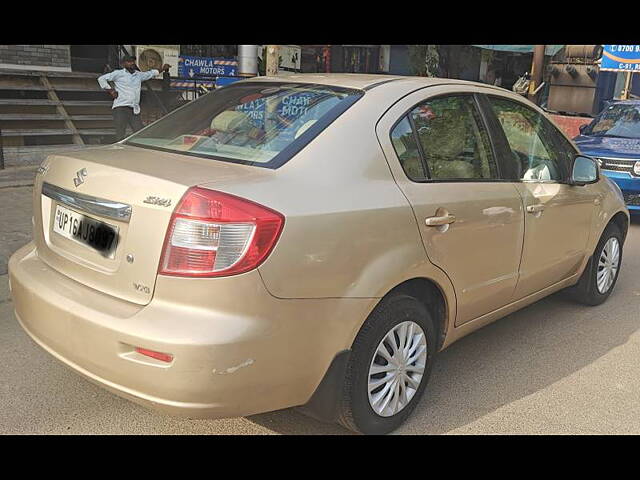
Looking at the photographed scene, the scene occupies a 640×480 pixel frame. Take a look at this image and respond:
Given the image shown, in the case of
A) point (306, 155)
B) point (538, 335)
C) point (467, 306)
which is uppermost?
point (306, 155)

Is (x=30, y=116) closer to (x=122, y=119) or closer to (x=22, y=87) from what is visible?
(x=22, y=87)

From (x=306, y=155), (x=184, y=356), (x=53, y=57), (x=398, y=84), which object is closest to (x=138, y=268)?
(x=184, y=356)

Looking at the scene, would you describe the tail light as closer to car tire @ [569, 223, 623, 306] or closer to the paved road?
the paved road

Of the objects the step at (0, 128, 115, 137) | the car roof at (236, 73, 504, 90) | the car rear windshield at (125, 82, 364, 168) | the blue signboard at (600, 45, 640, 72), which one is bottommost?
the step at (0, 128, 115, 137)

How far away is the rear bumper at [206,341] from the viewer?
2285mm

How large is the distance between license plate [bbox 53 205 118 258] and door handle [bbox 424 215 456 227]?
1414 millimetres

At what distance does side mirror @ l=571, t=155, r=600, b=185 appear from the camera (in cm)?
Result: 412

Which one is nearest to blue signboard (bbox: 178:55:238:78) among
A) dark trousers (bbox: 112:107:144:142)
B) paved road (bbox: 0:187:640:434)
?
dark trousers (bbox: 112:107:144:142)

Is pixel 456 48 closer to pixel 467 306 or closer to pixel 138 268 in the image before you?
pixel 467 306

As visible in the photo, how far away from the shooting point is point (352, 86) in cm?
316

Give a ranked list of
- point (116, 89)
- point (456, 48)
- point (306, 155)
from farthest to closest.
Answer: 1. point (456, 48)
2. point (116, 89)
3. point (306, 155)

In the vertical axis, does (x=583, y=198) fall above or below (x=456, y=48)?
below

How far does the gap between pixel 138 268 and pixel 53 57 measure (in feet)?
36.5

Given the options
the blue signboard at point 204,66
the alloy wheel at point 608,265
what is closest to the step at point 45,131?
the blue signboard at point 204,66
